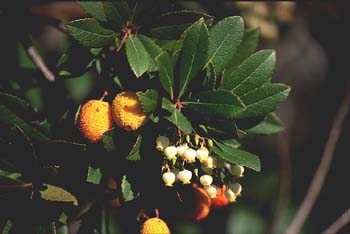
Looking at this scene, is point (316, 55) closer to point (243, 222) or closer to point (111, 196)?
point (243, 222)

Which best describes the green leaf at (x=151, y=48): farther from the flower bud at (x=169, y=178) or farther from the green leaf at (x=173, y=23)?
the flower bud at (x=169, y=178)

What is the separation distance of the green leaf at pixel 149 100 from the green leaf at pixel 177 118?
21 millimetres

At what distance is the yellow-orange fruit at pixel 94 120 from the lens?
3.83 ft

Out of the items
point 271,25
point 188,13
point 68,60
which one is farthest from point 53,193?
point 271,25

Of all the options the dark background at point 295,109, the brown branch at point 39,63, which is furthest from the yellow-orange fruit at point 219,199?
the dark background at point 295,109

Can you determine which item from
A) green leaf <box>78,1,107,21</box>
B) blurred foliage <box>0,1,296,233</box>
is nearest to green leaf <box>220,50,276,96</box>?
blurred foliage <box>0,1,296,233</box>

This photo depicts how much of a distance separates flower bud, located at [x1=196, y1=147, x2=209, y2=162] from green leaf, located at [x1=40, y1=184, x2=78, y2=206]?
12.5 inches

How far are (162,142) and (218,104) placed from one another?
0.15 meters

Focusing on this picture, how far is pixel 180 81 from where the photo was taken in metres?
1.20

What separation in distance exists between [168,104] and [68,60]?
0.30m

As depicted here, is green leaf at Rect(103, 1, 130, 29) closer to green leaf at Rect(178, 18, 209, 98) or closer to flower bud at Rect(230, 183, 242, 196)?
green leaf at Rect(178, 18, 209, 98)

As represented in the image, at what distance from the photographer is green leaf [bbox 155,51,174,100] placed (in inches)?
45.2

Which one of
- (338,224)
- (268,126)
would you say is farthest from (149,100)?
(338,224)

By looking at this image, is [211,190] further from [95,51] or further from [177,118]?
[95,51]
